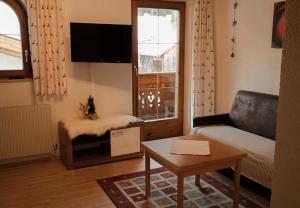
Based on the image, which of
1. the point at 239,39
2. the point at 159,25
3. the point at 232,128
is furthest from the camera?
the point at 159,25

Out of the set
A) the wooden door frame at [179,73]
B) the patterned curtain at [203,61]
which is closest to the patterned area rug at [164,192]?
the wooden door frame at [179,73]

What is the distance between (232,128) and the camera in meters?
3.75

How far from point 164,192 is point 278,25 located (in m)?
2.40

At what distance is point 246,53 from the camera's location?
4.07 m

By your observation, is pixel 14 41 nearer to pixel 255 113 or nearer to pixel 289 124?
pixel 255 113

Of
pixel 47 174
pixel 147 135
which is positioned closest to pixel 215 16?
pixel 147 135

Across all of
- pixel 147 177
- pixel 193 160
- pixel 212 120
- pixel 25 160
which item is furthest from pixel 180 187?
pixel 25 160

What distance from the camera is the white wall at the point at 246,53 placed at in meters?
3.71

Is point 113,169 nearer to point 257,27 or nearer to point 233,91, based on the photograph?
Result: point 233,91

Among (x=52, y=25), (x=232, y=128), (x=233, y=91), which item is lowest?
(x=232, y=128)

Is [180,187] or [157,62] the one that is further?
[157,62]

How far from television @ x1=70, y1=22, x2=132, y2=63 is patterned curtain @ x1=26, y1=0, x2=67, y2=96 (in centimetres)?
20

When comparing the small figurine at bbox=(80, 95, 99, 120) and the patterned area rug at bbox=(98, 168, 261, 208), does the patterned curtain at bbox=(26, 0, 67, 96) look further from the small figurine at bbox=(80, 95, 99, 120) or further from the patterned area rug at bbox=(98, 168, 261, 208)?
the patterned area rug at bbox=(98, 168, 261, 208)

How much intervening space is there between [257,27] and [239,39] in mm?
352
